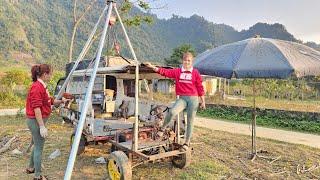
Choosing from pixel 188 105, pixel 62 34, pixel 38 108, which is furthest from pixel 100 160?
pixel 62 34

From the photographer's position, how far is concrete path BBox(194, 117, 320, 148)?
38.8ft

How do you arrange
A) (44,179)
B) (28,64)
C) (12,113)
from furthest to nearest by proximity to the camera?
(28,64) < (12,113) < (44,179)

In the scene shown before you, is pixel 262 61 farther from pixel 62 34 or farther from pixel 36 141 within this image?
pixel 62 34

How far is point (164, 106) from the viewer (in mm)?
7695

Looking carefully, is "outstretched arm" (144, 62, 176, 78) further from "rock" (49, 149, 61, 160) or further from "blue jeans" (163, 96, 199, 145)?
"rock" (49, 149, 61, 160)

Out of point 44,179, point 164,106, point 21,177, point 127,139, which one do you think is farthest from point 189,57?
point 21,177

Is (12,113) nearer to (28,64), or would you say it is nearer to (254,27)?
(28,64)

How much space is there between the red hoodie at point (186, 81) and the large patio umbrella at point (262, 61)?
1065mm

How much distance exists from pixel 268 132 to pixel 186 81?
798 cm

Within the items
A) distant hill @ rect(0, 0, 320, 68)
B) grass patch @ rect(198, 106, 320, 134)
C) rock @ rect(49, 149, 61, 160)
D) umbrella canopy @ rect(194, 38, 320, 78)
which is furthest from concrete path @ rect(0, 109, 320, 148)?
distant hill @ rect(0, 0, 320, 68)

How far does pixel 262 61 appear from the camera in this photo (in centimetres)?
736

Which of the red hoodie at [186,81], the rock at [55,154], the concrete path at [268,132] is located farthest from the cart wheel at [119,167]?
the concrete path at [268,132]

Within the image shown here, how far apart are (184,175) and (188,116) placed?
1304mm

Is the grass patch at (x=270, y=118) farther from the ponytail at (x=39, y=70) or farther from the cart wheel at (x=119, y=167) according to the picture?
the ponytail at (x=39, y=70)
